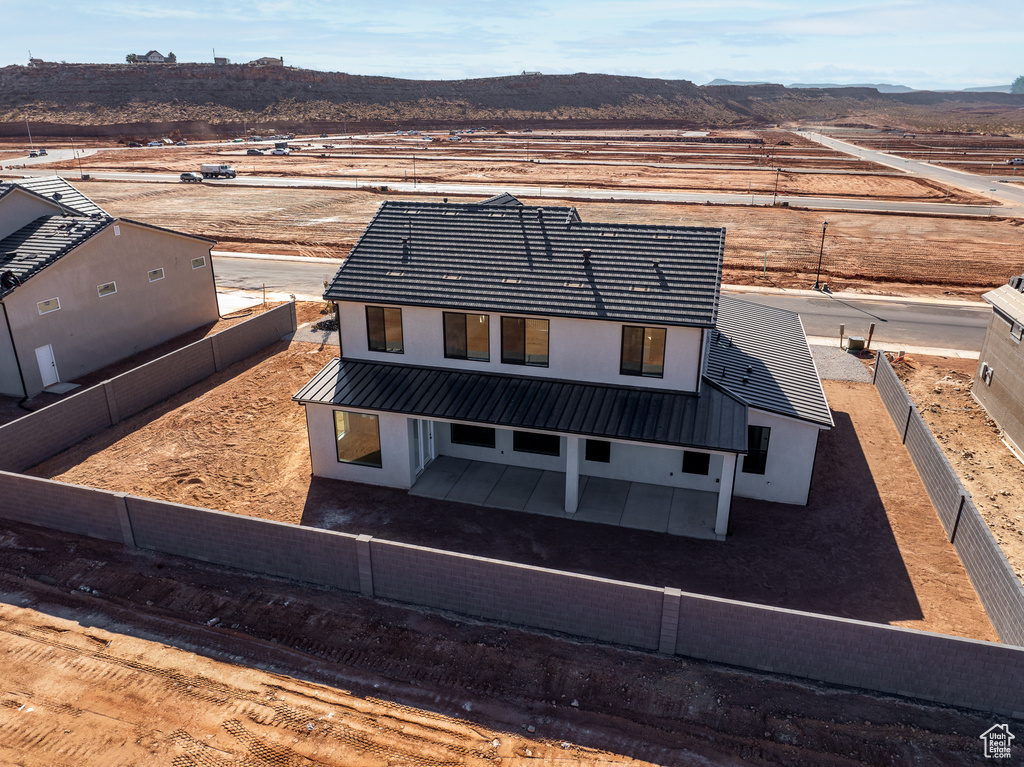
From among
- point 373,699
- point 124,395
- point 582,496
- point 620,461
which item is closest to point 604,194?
point 620,461

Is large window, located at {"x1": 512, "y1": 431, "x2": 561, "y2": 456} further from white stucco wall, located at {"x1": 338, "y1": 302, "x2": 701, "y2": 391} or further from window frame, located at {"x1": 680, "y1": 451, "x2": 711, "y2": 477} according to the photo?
window frame, located at {"x1": 680, "y1": 451, "x2": 711, "y2": 477}

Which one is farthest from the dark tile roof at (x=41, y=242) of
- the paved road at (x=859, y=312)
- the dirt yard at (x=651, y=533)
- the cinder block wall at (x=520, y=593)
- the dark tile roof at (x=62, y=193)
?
the cinder block wall at (x=520, y=593)

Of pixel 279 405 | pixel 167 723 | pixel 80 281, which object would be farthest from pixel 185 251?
pixel 167 723

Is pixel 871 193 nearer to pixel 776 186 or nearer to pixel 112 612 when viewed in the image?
pixel 776 186

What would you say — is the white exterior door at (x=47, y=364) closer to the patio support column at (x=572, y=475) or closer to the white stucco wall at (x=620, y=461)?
the white stucco wall at (x=620, y=461)

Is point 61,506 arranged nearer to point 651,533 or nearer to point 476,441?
point 476,441

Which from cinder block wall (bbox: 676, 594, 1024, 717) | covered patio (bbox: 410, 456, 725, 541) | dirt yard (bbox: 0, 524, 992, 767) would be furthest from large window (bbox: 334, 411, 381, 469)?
cinder block wall (bbox: 676, 594, 1024, 717)
